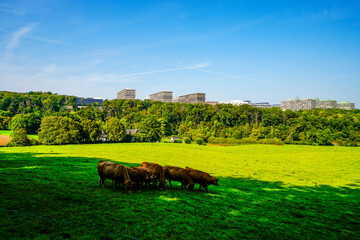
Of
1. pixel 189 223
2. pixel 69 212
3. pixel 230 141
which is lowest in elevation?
pixel 230 141

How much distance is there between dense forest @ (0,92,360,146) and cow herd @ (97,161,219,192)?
202 ft

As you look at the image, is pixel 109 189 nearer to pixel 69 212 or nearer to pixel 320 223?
pixel 69 212

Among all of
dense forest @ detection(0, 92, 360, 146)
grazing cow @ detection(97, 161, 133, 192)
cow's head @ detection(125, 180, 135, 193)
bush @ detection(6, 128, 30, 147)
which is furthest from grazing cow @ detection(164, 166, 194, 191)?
bush @ detection(6, 128, 30, 147)

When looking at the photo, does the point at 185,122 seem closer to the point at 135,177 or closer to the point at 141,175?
the point at 141,175

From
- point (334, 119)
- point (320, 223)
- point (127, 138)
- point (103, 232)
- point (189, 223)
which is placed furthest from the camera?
point (334, 119)

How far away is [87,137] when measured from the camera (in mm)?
75375

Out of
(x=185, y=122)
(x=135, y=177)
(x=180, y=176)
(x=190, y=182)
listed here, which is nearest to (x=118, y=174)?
(x=135, y=177)

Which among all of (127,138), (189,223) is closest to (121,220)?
(189,223)

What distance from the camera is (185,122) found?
146750mm

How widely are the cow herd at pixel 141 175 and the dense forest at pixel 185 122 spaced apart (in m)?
61.6

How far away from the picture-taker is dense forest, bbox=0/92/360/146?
76.1 meters

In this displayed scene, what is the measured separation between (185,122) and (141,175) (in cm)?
13277

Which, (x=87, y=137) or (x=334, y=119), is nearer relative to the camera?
(x=87, y=137)

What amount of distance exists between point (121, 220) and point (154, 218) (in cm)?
153
